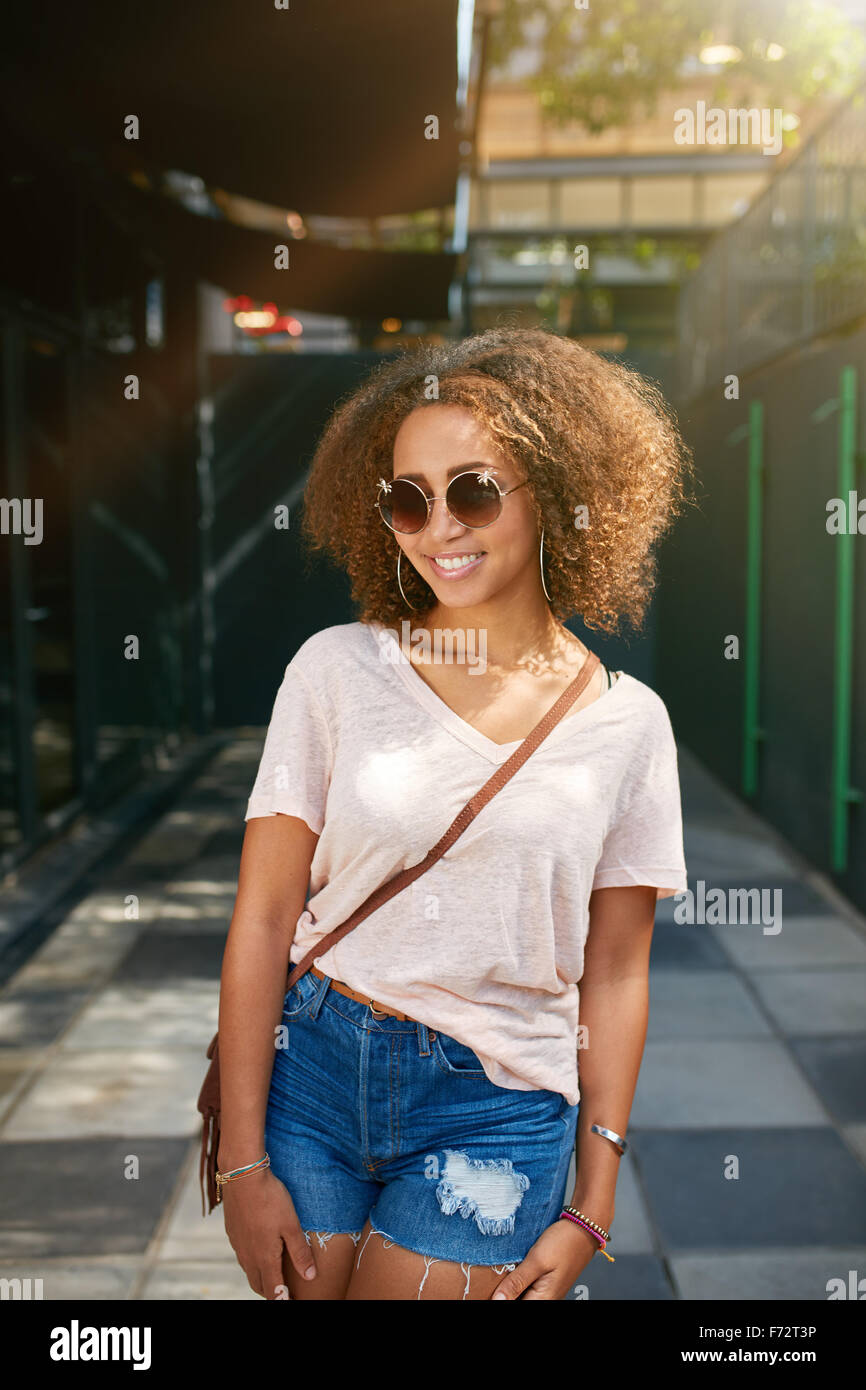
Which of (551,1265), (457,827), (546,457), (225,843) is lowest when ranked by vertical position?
(225,843)

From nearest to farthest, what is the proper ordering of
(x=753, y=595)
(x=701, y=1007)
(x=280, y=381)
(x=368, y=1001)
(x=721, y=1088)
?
(x=368, y=1001), (x=721, y=1088), (x=701, y=1007), (x=753, y=595), (x=280, y=381)

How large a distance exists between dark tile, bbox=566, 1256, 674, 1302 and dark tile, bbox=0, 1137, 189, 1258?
113cm

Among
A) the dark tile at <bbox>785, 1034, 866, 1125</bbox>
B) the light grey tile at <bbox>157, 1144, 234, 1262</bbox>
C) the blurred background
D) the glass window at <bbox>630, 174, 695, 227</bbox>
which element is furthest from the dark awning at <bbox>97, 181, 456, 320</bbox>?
the glass window at <bbox>630, 174, 695, 227</bbox>

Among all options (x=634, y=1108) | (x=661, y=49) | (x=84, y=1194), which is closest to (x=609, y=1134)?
(x=84, y=1194)

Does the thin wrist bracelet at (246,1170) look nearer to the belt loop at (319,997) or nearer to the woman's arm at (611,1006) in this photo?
the belt loop at (319,997)

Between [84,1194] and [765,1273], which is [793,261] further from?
[84,1194]

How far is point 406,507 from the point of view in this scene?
1696mm

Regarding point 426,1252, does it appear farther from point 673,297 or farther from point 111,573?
point 673,297

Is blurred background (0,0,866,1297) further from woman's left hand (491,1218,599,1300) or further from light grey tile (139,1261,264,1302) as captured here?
woman's left hand (491,1218,599,1300)

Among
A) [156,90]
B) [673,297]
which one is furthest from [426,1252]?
[673,297]

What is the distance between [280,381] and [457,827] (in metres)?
10.2

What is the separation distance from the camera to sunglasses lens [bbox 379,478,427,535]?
168 cm

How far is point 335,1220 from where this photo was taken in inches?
63.2

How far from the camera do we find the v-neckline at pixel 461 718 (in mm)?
1604
